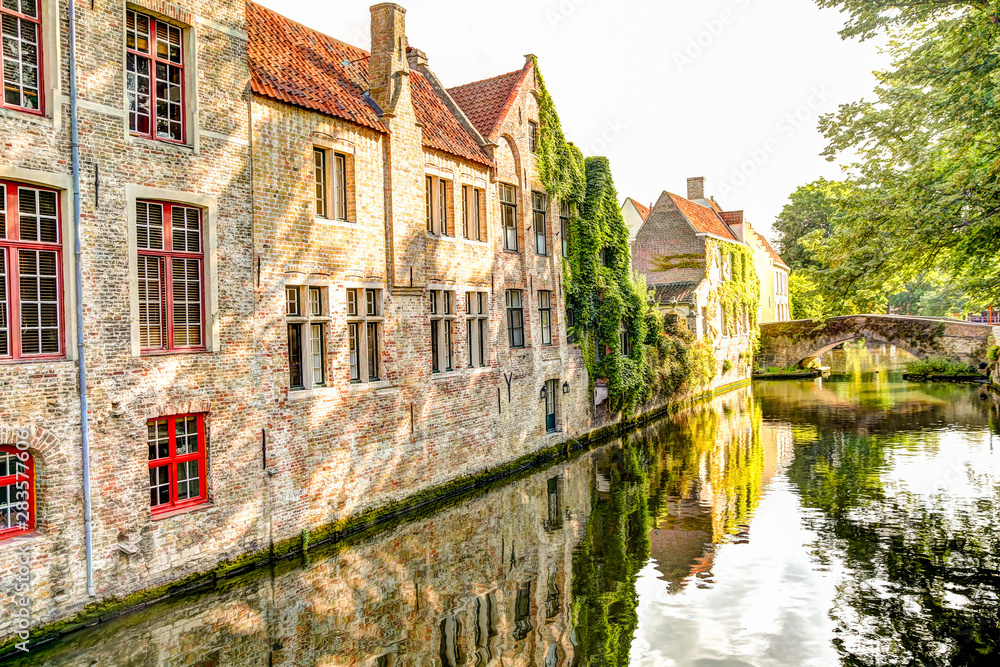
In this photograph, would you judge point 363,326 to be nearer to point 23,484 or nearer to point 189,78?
point 189,78

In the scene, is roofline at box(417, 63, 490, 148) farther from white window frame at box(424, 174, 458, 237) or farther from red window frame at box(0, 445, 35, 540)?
red window frame at box(0, 445, 35, 540)

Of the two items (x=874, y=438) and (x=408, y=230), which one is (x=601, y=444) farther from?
(x=408, y=230)

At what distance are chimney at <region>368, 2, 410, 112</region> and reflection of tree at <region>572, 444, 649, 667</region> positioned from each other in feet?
28.0

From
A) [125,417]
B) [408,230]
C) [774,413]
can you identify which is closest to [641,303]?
[774,413]

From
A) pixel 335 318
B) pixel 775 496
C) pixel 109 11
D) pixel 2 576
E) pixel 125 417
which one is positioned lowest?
pixel 775 496

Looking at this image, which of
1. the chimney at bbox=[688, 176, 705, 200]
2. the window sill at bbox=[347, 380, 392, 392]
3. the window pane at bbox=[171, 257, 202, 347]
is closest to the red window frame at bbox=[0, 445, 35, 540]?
the window pane at bbox=[171, 257, 202, 347]

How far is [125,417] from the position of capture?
29.5 feet

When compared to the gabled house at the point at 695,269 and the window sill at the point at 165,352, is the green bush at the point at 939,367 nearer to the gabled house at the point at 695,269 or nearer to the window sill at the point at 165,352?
the gabled house at the point at 695,269

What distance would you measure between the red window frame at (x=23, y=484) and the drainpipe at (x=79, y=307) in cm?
51

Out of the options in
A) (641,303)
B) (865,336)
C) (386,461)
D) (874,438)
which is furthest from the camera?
(865,336)

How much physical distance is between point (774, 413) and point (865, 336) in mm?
13933

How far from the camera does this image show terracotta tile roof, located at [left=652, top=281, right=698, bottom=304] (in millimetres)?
34562

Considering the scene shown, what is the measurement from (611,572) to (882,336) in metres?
32.5

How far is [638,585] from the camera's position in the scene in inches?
396
